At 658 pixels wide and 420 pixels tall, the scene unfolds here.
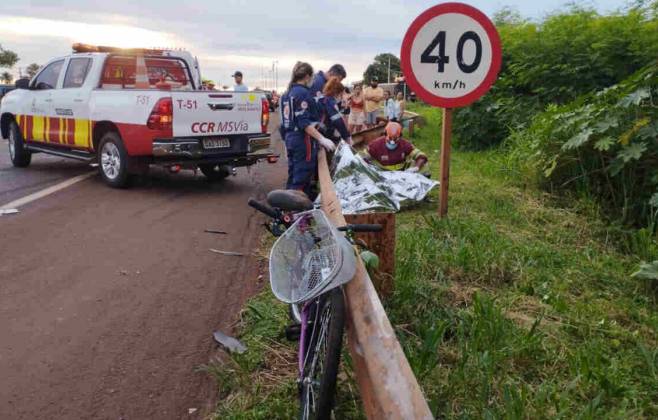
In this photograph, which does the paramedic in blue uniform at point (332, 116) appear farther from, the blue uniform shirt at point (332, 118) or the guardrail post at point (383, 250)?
the guardrail post at point (383, 250)

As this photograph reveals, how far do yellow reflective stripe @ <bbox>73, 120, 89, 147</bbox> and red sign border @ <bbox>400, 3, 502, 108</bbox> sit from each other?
18.8 ft

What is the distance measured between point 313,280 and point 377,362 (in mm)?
569

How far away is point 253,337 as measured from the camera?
147 inches

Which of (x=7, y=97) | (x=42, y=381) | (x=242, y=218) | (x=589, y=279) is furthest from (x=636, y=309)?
(x=7, y=97)

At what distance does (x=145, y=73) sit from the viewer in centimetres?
985

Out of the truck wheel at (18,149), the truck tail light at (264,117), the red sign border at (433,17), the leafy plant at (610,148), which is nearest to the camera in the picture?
the red sign border at (433,17)

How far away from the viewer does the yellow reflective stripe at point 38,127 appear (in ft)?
33.7

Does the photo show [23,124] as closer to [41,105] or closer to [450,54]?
[41,105]

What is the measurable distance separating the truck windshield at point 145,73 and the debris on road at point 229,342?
18.3 feet

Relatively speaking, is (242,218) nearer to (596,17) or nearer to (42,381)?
(42,381)

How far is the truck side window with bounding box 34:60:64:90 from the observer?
997 cm

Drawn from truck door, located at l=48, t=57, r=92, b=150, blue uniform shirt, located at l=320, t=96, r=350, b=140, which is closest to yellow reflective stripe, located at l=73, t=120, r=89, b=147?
truck door, located at l=48, t=57, r=92, b=150

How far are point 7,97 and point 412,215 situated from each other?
28.2 ft

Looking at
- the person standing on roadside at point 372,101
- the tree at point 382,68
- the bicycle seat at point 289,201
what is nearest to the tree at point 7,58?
the tree at point 382,68
